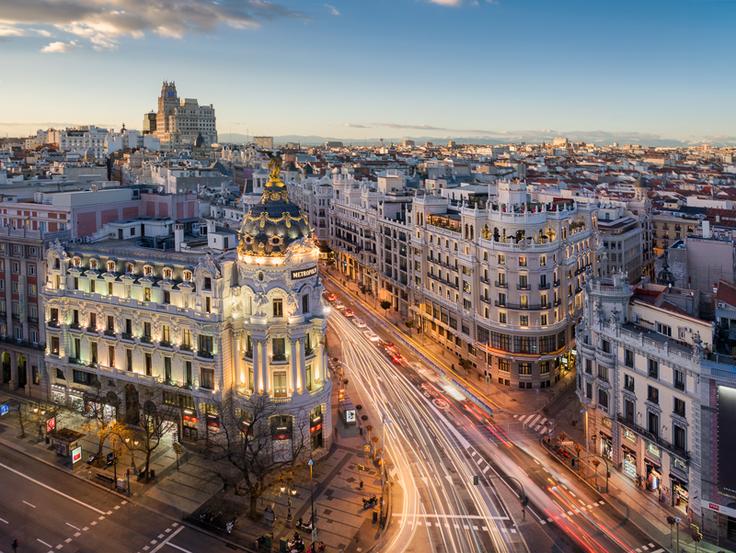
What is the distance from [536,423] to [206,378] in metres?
44.9

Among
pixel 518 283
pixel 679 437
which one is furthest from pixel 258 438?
pixel 518 283

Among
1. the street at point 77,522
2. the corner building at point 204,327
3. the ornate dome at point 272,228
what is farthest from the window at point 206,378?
the street at point 77,522

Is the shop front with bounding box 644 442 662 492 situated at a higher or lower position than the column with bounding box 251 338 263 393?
lower

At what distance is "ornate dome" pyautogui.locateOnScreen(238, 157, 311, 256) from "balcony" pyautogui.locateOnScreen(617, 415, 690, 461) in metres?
43.1

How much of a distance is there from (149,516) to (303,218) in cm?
3806

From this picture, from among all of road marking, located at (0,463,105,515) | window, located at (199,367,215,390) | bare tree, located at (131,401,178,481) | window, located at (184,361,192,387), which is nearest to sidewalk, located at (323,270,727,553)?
window, located at (199,367,215,390)

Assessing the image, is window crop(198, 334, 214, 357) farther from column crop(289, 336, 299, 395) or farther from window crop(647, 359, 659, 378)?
window crop(647, 359, 659, 378)

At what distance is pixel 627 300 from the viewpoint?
76625mm

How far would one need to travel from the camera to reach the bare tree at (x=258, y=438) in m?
72.5

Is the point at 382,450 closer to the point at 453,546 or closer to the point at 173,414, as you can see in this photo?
the point at 453,546

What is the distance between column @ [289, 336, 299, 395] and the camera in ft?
256

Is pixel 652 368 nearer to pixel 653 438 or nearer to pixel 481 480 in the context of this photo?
pixel 653 438

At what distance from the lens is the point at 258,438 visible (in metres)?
70.5

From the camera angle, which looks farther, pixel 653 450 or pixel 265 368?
pixel 265 368
